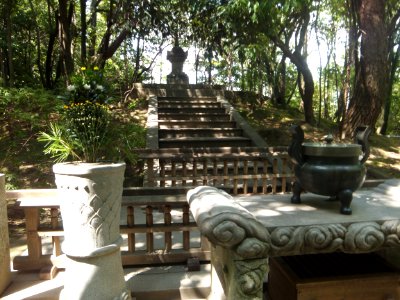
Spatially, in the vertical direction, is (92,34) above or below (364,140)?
above

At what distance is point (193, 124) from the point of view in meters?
8.25

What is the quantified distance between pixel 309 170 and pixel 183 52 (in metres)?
10.0

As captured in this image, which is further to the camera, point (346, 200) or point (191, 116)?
point (191, 116)

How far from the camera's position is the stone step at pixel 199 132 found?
25.7ft

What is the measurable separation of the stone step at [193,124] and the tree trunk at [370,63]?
9.97ft

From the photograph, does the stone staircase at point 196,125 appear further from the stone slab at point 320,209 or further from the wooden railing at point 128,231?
the stone slab at point 320,209

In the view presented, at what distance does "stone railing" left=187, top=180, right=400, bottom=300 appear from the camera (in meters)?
1.72

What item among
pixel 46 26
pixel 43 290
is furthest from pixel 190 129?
pixel 46 26

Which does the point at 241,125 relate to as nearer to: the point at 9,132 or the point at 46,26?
the point at 9,132

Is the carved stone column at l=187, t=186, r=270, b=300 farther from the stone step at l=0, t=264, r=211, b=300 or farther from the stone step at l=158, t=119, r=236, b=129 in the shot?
the stone step at l=158, t=119, r=236, b=129

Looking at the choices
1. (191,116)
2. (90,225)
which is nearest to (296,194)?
(90,225)

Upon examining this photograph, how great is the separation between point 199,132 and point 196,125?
0.39 m

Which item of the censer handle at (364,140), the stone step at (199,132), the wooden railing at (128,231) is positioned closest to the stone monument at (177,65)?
the stone step at (199,132)

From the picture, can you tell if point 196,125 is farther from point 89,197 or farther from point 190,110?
point 89,197
